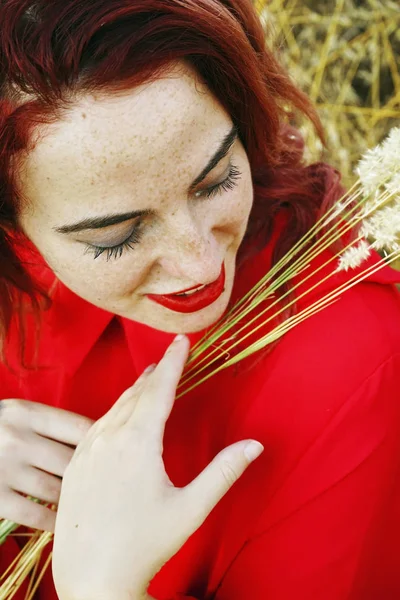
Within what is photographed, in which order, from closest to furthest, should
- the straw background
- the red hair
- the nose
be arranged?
the red hair → the nose → the straw background

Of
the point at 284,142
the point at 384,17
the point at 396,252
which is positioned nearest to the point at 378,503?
the point at 396,252

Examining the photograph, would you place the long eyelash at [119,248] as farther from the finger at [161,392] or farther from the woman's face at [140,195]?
the finger at [161,392]

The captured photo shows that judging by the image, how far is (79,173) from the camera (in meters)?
1.00

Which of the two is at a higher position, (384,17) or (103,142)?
(384,17)

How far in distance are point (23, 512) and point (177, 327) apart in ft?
1.56

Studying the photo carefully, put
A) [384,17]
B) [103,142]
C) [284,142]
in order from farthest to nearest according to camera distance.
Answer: [384,17]
[284,142]
[103,142]

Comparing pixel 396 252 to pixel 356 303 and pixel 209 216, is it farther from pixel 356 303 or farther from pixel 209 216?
pixel 209 216

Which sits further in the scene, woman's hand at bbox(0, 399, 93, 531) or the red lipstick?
woman's hand at bbox(0, 399, 93, 531)

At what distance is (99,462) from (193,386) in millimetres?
248

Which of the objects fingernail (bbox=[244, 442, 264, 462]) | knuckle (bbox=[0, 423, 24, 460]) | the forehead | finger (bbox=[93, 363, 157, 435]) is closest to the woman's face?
the forehead

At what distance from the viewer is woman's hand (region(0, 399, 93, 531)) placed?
1357 millimetres

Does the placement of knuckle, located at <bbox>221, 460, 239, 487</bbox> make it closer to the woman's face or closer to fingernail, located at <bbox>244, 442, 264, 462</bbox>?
fingernail, located at <bbox>244, 442, 264, 462</bbox>

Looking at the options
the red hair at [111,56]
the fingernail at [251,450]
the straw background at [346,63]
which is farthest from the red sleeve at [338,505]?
the straw background at [346,63]

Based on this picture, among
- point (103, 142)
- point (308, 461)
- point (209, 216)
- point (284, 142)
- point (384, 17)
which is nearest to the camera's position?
Result: point (103, 142)
